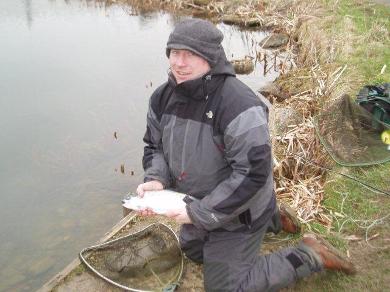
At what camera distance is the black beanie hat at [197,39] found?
3006 mm

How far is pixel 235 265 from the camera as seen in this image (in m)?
3.46

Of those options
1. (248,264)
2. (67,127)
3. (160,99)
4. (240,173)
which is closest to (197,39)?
(160,99)

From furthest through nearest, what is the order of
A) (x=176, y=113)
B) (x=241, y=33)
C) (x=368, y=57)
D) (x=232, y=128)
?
1. (x=241, y=33)
2. (x=368, y=57)
3. (x=176, y=113)
4. (x=232, y=128)

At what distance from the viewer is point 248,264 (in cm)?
348

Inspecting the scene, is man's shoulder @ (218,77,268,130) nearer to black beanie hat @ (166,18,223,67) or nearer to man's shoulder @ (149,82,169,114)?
black beanie hat @ (166,18,223,67)

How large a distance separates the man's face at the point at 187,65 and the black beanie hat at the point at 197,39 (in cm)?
8

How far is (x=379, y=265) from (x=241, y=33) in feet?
40.2

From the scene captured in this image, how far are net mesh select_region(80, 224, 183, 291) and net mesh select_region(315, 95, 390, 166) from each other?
102 inches

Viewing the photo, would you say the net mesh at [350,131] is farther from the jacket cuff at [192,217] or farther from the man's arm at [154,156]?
the jacket cuff at [192,217]

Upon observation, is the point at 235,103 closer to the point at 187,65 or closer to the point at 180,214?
the point at 187,65

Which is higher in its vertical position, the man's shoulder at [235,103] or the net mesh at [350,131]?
the man's shoulder at [235,103]

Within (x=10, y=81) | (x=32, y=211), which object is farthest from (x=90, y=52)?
(x=32, y=211)

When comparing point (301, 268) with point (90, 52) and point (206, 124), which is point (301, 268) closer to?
point (206, 124)

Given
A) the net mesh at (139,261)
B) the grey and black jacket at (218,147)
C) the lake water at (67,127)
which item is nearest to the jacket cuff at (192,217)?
the grey and black jacket at (218,147)
